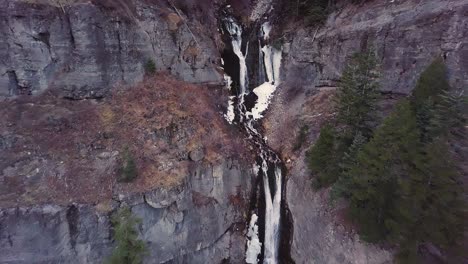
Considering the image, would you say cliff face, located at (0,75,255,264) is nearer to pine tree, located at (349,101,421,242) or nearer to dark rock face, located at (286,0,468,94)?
pine tree, located at (349,101,421,242)

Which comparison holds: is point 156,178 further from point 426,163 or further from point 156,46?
point 426,163

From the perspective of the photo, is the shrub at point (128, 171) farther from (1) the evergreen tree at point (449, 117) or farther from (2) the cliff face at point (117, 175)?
(1) the evergreen tree at point (449, 117)

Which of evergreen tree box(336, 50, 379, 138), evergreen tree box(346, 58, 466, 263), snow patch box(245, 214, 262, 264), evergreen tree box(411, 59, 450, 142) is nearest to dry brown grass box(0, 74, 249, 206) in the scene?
snow patch box(245, 214, 262, 264)

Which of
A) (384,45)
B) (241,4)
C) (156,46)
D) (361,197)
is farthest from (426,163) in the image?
(241,4)

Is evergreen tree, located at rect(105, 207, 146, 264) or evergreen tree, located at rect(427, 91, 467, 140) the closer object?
evergreen tree, located at rect(427, 91, 467, 140)

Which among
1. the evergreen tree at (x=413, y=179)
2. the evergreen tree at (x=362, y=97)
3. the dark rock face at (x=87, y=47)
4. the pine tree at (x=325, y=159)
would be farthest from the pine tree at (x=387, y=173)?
the dark rock face at (x=87, y=47)

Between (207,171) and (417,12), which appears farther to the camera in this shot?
(207,171)

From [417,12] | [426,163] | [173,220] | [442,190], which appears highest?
[417,12]

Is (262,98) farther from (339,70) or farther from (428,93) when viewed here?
(428,93)
